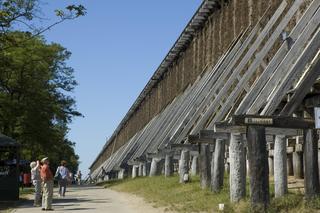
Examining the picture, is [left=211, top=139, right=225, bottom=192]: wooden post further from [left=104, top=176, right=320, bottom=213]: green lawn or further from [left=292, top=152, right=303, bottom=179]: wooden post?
[left=292, top=152, right=303, bottom=179]: wooden post

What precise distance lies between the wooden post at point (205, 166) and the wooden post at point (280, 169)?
14.7 ft

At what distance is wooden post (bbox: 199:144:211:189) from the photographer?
17.6 m

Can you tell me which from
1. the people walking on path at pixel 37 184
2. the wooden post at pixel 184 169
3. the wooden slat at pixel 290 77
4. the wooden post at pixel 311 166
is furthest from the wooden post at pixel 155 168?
the wooden post at pixel 311 166

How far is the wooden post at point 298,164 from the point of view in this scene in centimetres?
1786

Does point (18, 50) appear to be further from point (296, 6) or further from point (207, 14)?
point (296, 6)

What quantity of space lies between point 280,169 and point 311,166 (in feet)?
2.80

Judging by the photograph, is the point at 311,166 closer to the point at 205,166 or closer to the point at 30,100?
the point at 205,166

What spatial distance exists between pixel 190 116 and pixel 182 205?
31.9 feet

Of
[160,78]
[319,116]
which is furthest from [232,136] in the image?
[160,78]

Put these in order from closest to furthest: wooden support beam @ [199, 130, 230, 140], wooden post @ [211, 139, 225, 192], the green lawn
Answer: the green lawn < wooden support beam @ [199, 130, 230, 140] < wooden post @ [211, 139, 225, 192]

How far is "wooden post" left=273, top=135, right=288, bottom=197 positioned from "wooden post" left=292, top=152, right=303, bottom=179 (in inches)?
185

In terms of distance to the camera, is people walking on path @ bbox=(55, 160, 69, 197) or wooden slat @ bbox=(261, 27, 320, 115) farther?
people walking on path @ bbox=(55, 160, 69, 197)

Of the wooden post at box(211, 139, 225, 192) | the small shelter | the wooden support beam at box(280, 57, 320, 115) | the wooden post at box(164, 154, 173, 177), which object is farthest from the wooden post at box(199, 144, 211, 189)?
the wooden post at box(164, 154, 173, 177)

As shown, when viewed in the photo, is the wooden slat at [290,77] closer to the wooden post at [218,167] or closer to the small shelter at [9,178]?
the wooden post at [218,167]
